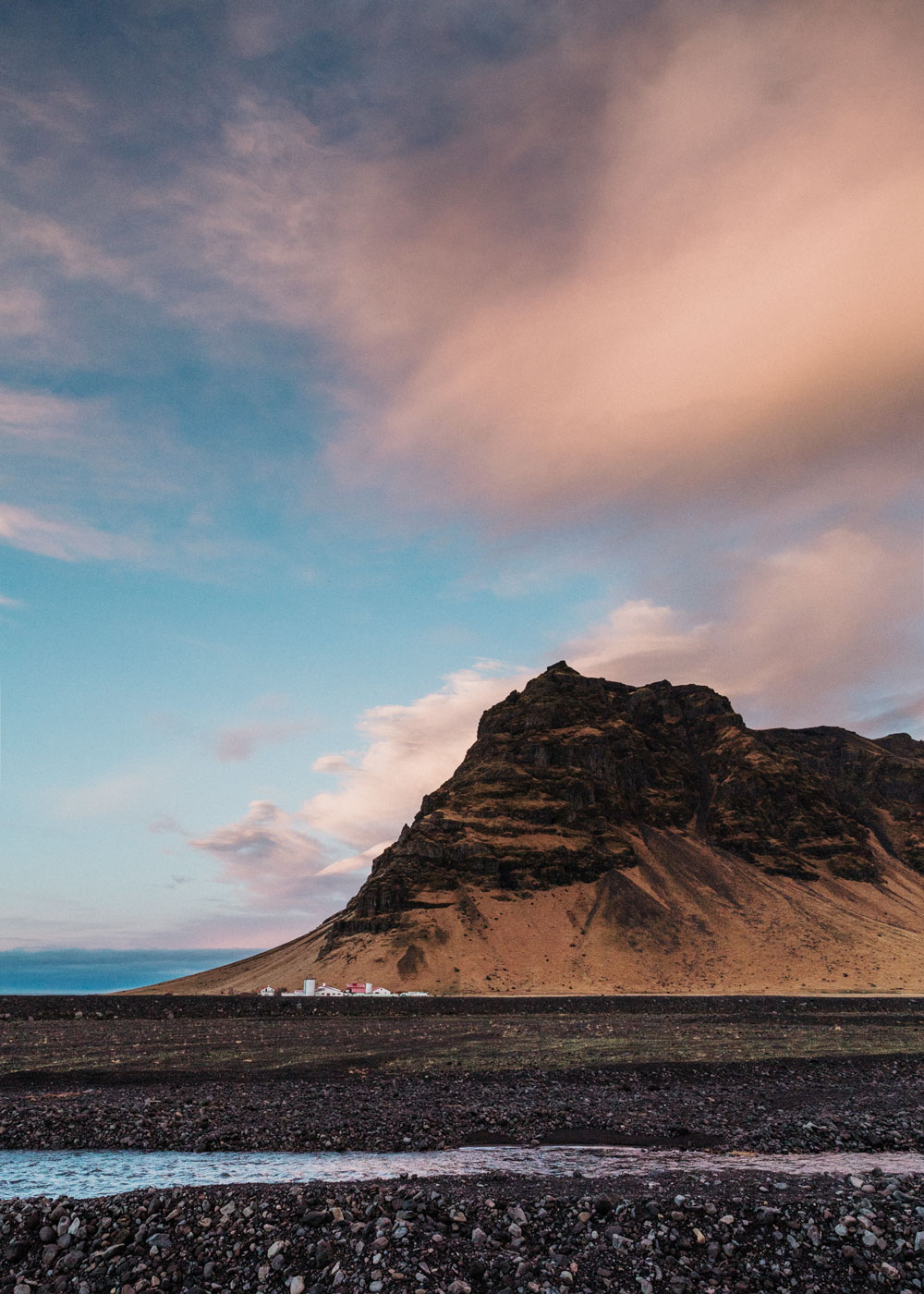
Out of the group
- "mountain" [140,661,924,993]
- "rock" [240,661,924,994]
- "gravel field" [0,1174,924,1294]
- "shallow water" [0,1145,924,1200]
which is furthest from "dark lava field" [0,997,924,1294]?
"rock" [240,661,924,994]

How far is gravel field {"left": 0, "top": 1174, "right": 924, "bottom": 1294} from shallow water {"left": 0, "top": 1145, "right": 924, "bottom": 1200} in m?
3.91

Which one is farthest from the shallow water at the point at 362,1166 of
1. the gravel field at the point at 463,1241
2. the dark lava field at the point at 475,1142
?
the gravel field at the point at 463,1241

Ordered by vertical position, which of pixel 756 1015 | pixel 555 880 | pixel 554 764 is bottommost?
pixel 756 1015

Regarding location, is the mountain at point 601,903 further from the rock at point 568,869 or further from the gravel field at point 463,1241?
the gravel field at point 463,1241

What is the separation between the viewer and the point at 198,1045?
48.2m

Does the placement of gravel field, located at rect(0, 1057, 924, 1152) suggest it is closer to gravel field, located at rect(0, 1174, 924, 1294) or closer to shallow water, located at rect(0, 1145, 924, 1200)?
shallow water, located at rect(0, 1145, 924, 1200)

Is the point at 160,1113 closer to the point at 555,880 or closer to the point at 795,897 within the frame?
the point at 555,880

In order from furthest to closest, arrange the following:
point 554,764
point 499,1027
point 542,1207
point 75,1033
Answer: point 554,764 < point 499,1027 < point 75,1033 < point 542,1207

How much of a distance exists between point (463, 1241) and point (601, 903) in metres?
149

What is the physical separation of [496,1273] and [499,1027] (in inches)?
2177

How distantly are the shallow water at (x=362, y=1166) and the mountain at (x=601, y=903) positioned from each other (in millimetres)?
103261

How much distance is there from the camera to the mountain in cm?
12738

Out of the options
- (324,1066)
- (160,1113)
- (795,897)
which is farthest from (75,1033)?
(795,897)

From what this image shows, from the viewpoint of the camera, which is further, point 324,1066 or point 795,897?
point 795,897
